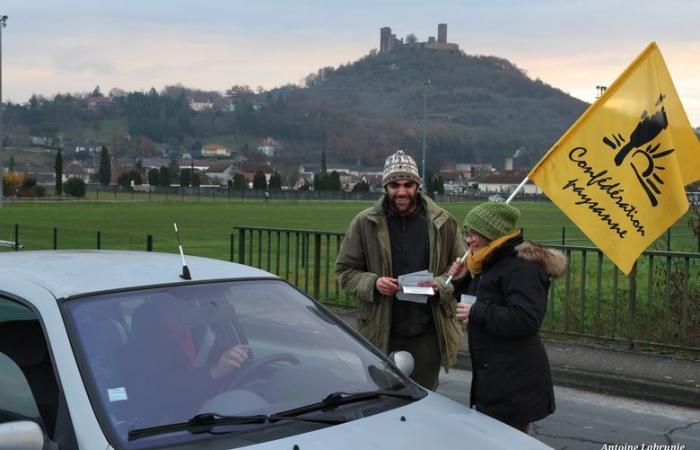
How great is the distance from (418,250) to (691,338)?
5215mm

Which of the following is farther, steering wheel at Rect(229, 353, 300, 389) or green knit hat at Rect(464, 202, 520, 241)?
green knit hat at Rect(464, 202, 520, 241)

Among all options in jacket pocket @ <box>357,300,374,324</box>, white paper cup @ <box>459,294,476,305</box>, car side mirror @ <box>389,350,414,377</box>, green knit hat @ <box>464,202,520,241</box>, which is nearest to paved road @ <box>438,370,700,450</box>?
jacket pocket @ <box>357,300,374,324</box>

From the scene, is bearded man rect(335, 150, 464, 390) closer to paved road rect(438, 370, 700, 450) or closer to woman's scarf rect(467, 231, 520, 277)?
woman's scarf rect(467, 231, 520, 277)

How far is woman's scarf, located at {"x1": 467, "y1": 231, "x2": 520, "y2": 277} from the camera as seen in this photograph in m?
4.65

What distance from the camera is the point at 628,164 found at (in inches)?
257

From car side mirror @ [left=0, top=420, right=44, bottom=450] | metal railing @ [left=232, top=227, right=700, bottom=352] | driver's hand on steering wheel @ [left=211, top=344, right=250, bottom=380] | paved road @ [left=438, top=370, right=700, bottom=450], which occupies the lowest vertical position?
paved road @ [left=438, top=370, right=700, bottom=450]

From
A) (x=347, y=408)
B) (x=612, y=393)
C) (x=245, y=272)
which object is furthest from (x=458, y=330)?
(x=612, y=393)

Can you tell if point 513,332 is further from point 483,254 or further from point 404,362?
point 404,362

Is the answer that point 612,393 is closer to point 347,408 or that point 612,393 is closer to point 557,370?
point 557,370

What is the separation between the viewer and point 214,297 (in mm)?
3951

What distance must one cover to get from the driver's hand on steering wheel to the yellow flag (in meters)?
3.14

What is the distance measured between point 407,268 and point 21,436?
2.98 meters

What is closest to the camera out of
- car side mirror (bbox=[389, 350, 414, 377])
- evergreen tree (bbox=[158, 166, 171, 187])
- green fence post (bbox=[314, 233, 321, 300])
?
car side mirror (bbox=[389, 350, 414, 377])

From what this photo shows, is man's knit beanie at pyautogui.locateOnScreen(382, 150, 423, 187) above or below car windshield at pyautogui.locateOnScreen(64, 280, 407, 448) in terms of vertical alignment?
above
